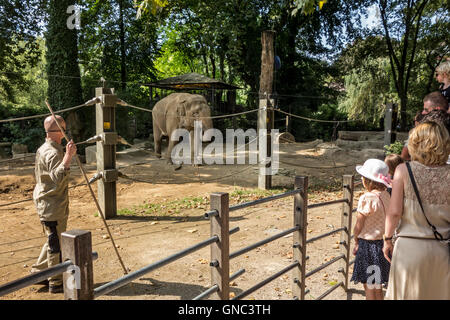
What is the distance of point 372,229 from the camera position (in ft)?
10.1

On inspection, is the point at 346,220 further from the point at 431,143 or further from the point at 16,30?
the point at 16,30

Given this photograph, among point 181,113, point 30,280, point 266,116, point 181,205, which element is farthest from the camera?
point 181,113

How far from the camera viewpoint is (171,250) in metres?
5.12

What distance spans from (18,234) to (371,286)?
5123 mm

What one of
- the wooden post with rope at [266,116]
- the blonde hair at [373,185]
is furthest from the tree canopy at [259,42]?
the blonde hair at [373,185]

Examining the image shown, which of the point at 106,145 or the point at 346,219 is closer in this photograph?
the point at 346,219

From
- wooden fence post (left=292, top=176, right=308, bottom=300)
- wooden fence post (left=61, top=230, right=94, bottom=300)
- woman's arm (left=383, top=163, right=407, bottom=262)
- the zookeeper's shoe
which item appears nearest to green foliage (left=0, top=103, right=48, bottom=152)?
the zookeeper's shoe

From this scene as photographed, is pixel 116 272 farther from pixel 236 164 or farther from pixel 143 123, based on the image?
pixel 143 123

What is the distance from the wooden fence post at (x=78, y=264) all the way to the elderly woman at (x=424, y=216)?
1750mm

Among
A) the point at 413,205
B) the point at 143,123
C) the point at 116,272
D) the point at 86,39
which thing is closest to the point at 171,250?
the point at 116,272

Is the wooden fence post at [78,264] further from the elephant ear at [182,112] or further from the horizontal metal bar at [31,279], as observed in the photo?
the elephant ear at [182,112]

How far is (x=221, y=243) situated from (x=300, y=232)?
42.4 inches

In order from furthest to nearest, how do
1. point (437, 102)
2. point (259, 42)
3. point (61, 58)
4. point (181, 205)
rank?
point (259, 42) → point (61, 58) → point (181, 205) → point (437, 102)

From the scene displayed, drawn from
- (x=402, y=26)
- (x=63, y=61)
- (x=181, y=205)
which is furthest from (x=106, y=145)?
(x=402, y=26)
